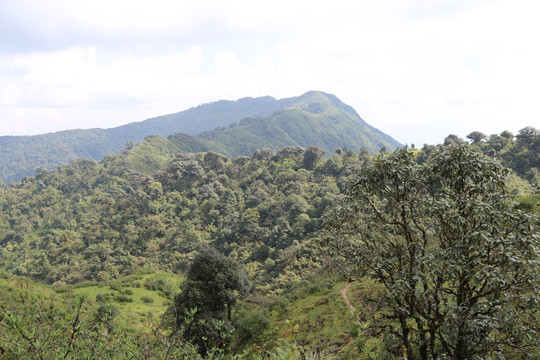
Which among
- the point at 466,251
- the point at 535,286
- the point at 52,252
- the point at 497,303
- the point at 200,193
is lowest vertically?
the point at 52,252

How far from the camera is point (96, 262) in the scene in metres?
52.8

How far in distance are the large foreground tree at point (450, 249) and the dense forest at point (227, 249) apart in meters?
0.07

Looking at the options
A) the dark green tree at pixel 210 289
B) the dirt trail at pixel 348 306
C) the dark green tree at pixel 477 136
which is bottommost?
the dirt trail at pixel 348 306

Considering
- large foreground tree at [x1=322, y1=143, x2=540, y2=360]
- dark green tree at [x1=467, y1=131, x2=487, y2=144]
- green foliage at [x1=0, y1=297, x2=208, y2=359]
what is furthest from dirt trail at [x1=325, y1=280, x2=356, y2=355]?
dark green tree at [x1=467, y1=131, x2=487, y2=144]

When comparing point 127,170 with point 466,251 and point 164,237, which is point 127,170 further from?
point 466,251

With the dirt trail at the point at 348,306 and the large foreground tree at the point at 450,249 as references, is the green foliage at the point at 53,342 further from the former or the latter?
the dirt trail at the point at 348,306

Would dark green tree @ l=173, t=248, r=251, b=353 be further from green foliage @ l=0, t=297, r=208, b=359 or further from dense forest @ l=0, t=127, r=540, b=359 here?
green foliage @ l=0, t=297, r=208, b=359

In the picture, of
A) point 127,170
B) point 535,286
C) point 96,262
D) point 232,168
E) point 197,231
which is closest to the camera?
point 535,286

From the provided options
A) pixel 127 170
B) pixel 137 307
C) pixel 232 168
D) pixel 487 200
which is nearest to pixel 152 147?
pixel 127 170

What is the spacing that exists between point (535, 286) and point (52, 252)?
73.9 m

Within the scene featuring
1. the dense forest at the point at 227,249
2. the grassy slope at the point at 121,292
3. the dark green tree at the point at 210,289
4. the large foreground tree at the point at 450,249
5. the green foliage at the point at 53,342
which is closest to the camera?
the green foliage at the point at 53,342

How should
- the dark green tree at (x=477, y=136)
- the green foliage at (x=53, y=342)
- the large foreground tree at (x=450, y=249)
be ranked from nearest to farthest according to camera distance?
1. the green foliage at (x=53, y=342)
2. the large foreground tree at (x=450, y=249)
3. the dark green tree at (x=477, y=136)

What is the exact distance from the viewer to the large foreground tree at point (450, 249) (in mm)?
5258

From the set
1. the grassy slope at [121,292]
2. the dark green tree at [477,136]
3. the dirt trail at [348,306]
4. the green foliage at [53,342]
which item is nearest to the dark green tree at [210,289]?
the dirt trail at [348,306]
